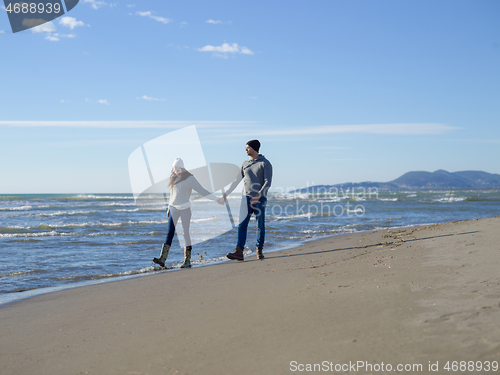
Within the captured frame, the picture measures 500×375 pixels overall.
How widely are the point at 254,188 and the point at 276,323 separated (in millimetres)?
4012

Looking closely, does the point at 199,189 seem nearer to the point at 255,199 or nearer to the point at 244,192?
the point at 244,192

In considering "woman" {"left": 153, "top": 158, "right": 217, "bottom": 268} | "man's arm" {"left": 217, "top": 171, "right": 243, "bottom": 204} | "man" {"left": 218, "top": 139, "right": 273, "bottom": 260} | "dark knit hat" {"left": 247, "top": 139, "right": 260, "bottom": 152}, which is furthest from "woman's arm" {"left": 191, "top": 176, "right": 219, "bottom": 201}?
"dark knit hat" {"left": 247, "top": 139, "right": 260, "bottom": 152}

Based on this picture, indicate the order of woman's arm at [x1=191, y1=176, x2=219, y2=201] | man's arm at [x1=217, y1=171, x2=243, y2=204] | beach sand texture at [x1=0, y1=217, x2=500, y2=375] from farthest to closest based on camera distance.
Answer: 1. man's arm at [x1=217, y1=171, x2=243, y2=204]
2. woman's arm at [x1=191, y1=176, x2=219, y2=201]
3. beach sand texture at [x1=0, y1=217, x2=500, y2=375]

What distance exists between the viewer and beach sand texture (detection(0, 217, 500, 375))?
A: 2123mm

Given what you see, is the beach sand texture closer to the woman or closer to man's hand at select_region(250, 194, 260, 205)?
the woman

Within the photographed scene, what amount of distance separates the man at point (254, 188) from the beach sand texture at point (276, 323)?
2097 mm

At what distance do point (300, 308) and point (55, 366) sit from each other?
1767mm

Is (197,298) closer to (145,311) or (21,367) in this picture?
(145,311)

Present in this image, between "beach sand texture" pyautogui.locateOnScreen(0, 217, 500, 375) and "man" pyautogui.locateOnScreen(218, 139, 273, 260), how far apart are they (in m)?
2.10

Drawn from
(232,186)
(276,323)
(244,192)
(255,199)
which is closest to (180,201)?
(232,186)

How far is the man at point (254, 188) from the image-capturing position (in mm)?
6551

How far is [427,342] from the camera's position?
2086mm

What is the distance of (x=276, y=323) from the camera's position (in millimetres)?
2705

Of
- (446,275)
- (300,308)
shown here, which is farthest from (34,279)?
(446,275)
